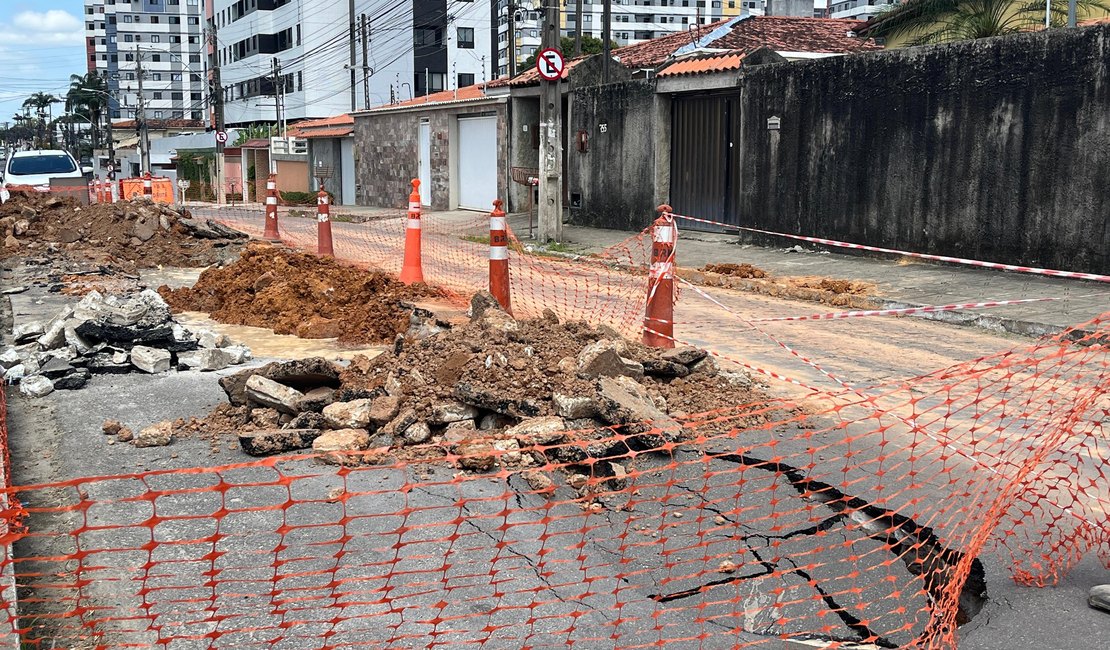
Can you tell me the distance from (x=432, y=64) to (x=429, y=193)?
133ft

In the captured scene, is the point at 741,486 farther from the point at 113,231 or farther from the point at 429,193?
the point at 429,193

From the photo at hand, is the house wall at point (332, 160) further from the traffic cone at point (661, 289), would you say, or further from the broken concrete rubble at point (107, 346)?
the traffic cone at point (661, 289)

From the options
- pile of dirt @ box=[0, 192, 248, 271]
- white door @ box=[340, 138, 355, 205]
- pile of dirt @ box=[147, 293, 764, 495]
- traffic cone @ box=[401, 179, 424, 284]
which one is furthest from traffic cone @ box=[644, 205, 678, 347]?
white door @ box=[340, 138, 355, 205]

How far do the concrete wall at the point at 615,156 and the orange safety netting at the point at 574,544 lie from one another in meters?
15.0

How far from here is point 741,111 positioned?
57.4 feet

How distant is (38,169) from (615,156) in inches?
735

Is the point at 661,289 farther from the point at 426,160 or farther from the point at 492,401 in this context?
the point at 426,160

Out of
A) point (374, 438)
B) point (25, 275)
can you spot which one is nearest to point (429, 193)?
point (25, 275)

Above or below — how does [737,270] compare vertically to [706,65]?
below

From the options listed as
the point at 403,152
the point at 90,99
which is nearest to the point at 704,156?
the point at 403,152

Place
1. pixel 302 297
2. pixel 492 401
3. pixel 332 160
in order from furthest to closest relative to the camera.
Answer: pixel 332 160 → pixel 302 297 → pixel 492 401

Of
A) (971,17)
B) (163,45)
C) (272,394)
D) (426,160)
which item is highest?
(163,45)

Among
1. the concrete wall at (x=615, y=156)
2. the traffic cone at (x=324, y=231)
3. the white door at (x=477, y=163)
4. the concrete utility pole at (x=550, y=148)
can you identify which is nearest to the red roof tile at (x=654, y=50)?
the white door at (x=477, y=163)

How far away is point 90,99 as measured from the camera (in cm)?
10331
